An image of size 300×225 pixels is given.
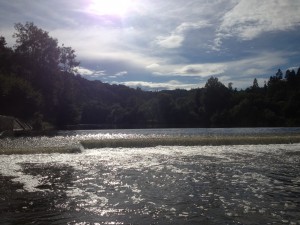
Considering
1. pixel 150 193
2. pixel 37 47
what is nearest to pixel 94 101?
pixel 37 47

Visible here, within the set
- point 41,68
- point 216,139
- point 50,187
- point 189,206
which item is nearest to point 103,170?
point 50,187

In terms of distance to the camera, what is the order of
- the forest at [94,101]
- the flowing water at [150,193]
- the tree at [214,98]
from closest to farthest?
the flowing water at [150,193] → the forest at [94,101] → the tree at [214,98]

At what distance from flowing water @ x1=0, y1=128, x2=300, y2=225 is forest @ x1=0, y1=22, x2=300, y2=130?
5607 centimetres

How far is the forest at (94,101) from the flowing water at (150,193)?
184ft

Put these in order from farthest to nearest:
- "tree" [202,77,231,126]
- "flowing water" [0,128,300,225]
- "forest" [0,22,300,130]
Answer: "tree" [202,77,231,126]
"forest" [0,22,300,130]
"flowing water" [0,128,300,225]

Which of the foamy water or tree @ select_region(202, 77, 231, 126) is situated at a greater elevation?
tree @ select_region(202, 77, 231, 126)

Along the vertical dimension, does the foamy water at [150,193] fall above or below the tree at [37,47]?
below

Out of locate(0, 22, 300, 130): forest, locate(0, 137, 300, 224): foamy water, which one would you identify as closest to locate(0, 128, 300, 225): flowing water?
locate(0, 137, 300, 224): foamy water

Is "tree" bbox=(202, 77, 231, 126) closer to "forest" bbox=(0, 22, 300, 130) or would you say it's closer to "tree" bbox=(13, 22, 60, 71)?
"forest" bbox=(0, 22, 300, 130)

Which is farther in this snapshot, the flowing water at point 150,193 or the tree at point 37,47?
the tree at point 37,47

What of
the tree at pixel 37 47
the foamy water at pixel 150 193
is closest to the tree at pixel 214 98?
the tree at pixel 37 47

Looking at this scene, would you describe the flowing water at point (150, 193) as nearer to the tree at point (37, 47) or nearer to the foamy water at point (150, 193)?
the foamy water at point (150, 193)

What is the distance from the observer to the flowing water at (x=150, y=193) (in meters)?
10.7

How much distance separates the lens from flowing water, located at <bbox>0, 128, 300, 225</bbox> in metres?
10.7
